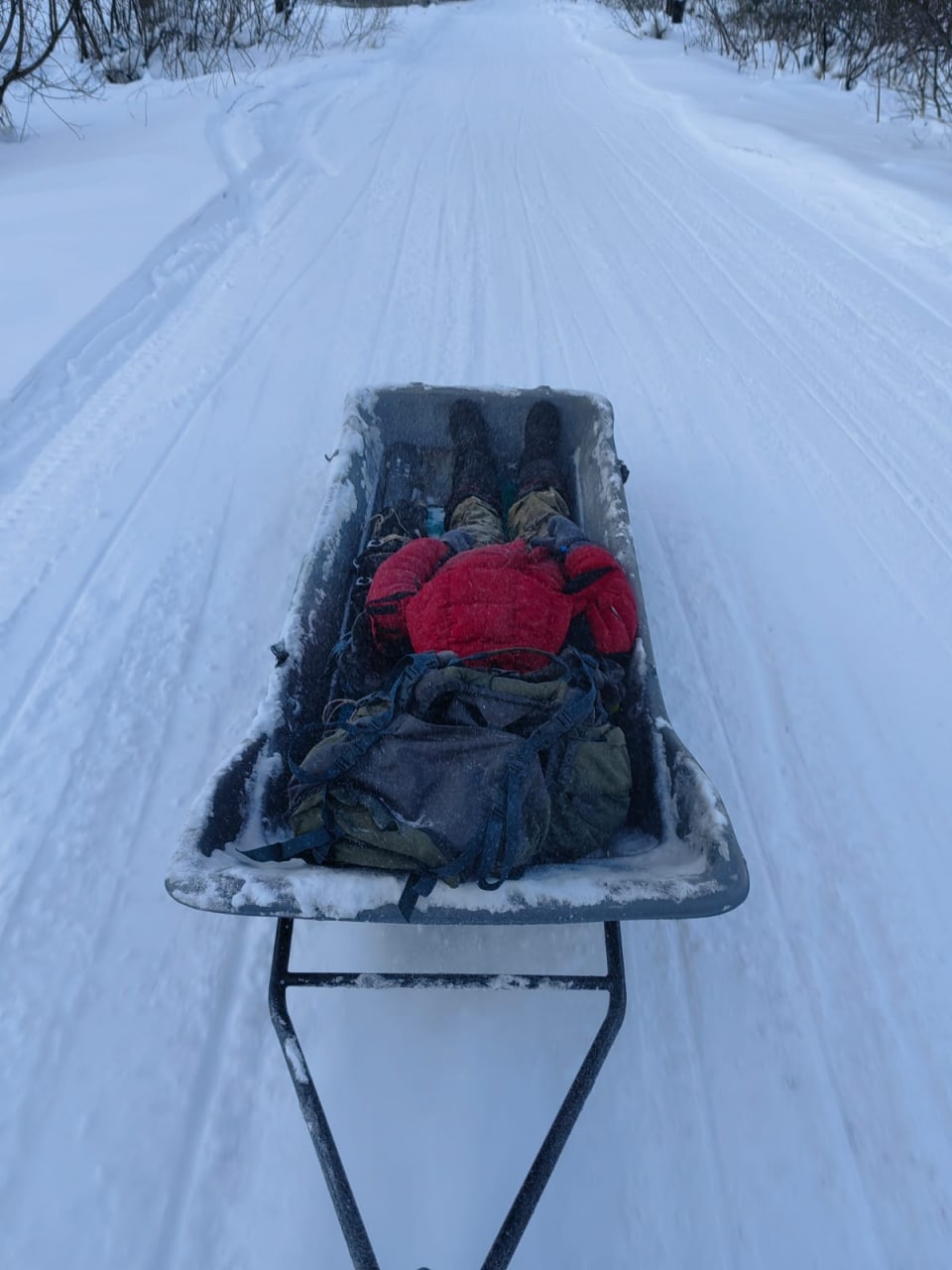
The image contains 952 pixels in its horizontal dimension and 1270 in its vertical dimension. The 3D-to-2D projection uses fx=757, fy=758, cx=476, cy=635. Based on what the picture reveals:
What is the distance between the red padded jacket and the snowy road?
531 mm

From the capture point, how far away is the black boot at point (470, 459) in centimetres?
290

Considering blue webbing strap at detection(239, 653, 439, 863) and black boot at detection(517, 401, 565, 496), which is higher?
black boot at detection(517, 401, 565, 496)

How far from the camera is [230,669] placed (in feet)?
8.01

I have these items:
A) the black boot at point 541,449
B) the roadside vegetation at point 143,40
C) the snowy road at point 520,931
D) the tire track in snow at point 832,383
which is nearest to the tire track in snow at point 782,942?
the snowy road at point 520,931

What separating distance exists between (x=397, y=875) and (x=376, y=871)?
8 cm

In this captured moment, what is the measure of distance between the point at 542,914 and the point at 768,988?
2.43 ft

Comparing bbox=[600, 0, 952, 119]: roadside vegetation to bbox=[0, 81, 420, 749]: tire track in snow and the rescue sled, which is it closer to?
bbox=[0, 81, 420, 749]: tire track in snow

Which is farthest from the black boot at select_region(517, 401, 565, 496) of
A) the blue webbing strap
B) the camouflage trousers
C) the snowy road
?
the blue webbing strap

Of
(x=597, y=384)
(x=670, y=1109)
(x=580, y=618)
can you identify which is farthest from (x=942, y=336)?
(x=670, y=1109)

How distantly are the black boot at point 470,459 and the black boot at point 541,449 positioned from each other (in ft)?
0.42

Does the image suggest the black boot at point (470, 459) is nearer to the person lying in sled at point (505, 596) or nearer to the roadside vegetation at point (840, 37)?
the person lying in sled at point (505, 596)

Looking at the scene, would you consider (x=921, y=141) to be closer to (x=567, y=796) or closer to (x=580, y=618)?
(x=580, y=618)

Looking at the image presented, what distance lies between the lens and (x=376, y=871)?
1.52 m

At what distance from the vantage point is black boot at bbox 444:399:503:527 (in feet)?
9.52
